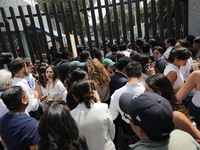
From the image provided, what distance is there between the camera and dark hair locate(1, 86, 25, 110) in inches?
68.9

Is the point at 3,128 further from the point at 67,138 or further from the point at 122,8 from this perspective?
the point at 122,8

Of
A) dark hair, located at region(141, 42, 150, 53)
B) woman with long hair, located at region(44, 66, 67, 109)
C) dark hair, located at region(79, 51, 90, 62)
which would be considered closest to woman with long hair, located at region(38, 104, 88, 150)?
woman with long hair, located at region(44, 66, 67, 109)

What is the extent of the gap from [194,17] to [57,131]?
5.29 metres

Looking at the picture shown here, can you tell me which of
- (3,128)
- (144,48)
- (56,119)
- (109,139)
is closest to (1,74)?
(3,128)

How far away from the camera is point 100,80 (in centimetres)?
276

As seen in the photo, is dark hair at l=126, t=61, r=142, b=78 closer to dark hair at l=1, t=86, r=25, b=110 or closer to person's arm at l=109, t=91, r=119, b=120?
person's arm at l=109, t=91, r=119, b=120

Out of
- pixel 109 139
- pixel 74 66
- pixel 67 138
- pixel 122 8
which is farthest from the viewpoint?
pixel 122 8

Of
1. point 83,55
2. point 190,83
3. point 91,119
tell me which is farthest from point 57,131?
point 83,55

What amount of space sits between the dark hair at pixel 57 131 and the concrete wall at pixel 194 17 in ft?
16.7

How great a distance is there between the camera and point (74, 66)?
359 cm

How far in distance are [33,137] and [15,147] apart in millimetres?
232

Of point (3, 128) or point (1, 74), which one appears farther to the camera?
point (1, 74)

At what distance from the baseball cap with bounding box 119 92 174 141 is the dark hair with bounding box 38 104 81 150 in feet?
1.75

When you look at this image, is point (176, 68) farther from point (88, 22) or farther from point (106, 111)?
point (88, 22)
